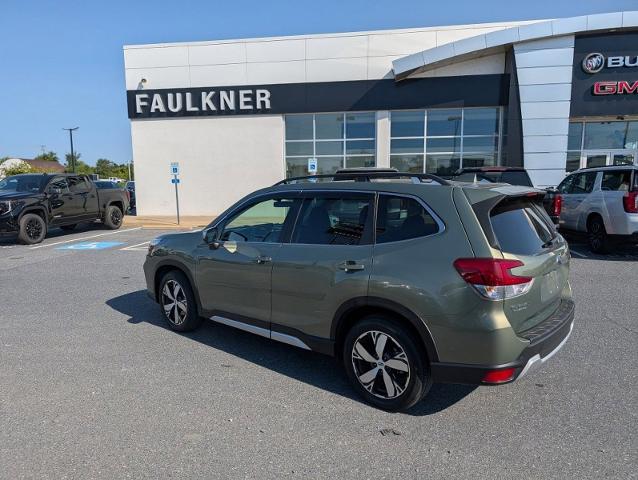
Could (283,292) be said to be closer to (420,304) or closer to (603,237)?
(420,304)

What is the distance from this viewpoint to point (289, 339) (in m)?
3.83

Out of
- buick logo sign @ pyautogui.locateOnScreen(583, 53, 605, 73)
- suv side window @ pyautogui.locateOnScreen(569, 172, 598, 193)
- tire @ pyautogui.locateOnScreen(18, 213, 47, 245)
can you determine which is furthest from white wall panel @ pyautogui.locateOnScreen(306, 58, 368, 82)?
tire @ pyautogui.locateOnScreen(18, 213, 47, 245)

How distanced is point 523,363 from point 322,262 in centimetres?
157

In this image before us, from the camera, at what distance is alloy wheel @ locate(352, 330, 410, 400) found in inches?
125

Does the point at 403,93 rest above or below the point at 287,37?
below

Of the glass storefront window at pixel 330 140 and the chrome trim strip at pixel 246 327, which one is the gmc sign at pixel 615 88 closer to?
the glass storefront window at pixel 330 140

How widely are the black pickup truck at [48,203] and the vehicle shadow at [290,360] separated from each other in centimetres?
835

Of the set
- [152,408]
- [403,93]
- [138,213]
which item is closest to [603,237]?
[152,408]

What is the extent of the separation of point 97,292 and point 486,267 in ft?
19.9

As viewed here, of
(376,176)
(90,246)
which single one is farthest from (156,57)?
(376,176)

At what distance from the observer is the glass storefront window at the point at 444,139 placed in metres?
17.9

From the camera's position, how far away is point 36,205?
1238 centimetres

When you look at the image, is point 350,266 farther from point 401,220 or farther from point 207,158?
point 207,158

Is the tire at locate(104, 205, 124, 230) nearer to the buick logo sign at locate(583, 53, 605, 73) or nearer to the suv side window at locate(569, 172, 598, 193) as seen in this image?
the suv side window at locate(569, 172, 598, 193)
